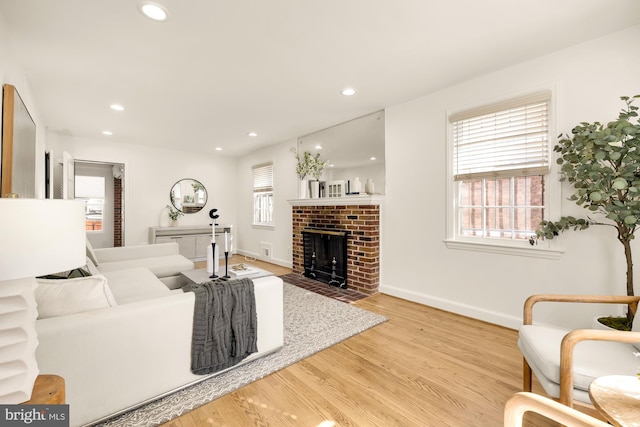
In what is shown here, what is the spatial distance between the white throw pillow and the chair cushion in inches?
89.0

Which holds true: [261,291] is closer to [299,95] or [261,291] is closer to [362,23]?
[362,23]

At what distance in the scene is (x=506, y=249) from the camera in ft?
8.77

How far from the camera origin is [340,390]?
1800mm

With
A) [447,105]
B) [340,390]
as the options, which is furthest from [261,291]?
[447,105]

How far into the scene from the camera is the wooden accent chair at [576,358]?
4.04 ft

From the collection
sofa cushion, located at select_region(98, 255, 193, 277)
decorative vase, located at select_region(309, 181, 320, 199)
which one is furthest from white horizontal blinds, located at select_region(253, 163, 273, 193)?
sofa cushion, located at select_region(98, 255, 193, 277)

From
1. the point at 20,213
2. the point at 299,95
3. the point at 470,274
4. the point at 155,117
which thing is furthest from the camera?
the point at 155,117

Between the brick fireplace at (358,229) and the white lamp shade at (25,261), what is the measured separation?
3092mm

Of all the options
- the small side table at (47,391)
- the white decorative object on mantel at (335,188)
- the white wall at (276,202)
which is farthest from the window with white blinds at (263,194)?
the small side table at (47,391)

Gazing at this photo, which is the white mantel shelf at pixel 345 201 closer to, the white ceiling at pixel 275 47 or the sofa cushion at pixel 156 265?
the white ceiling at pixel 275 47

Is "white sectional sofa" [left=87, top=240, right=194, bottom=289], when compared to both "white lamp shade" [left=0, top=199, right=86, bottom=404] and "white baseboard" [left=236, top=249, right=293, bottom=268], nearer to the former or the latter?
"white baseboard" [left=236, top=249, right=293, bottom=268]

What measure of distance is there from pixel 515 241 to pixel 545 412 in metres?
2.11

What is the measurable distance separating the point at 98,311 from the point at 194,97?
259cm

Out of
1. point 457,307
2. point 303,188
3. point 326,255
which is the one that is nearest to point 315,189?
point 303,188
